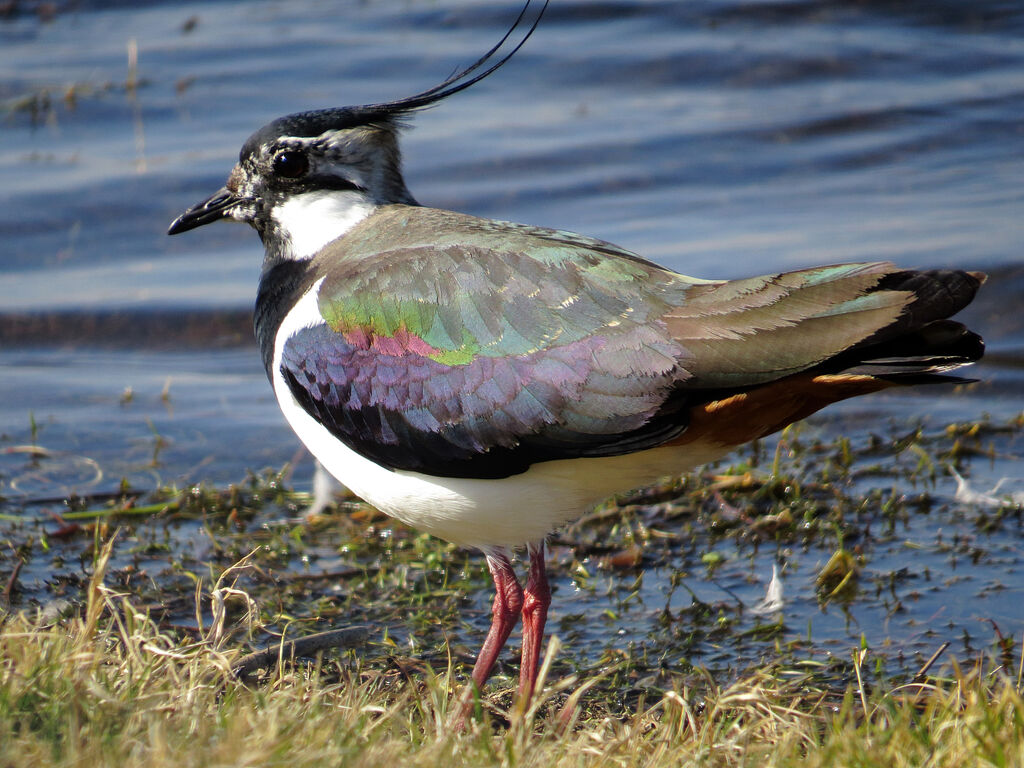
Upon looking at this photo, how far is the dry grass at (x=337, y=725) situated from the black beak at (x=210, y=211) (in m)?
1.82

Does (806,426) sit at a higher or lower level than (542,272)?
lower

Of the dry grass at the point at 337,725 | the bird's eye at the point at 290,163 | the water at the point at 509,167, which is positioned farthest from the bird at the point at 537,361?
the water at the point at 509,167

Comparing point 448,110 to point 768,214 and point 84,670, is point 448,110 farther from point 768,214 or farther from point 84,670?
point 84,670

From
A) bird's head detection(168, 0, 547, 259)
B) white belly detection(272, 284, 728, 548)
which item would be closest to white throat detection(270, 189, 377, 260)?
bird's head detection(168, 0, 547, 259)

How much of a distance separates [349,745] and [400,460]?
46.0 inches

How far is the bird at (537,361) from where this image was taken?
327cm

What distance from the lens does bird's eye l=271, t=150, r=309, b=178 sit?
451 cm

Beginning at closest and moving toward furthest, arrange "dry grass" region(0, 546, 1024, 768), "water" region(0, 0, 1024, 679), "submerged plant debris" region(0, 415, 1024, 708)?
1. "dry grass" region(0, 546, 1024, 768)
2. "submerged plant debris" region(0, 415, 1024, 708)
3. "water" region(0, 0, 1024, 679)

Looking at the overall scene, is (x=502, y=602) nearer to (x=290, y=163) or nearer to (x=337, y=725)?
(x=337, y=725)

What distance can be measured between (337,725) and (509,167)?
21.9 ft

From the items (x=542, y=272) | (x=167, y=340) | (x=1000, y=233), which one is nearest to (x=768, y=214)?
(x=1000, y=233)

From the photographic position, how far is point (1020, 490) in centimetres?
523

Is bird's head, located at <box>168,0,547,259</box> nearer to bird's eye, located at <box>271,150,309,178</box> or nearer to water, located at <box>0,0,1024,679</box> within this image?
bird's eye, located at <box>271,150,309,178</box>

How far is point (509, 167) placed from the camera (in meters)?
9.12
